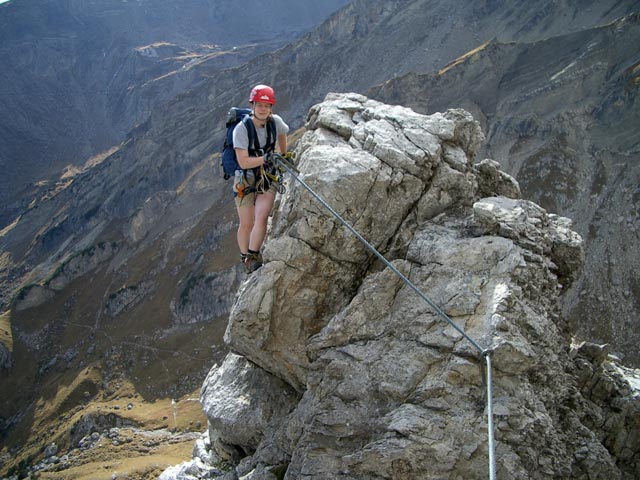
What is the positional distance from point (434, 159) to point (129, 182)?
393ft

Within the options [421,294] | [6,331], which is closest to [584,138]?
[421,294]

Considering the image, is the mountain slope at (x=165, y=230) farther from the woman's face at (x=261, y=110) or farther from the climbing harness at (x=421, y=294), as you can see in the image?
the woman's face at (x=261, y=110)

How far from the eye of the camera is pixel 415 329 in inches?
360

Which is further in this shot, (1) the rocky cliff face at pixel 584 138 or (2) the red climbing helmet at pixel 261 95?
(1) the rocky cliff face at pixel 584 138

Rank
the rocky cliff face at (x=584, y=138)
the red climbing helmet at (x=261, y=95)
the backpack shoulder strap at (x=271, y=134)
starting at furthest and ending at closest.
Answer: the rocky cliff face at (x=584, y=138) < the backpack shoulder strap at (x=271, y=134) < the red climbing helmet at (x=261, y=95)

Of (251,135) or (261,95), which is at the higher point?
(261,95)

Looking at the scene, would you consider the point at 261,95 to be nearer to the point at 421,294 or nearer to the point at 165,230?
the point at 421,294

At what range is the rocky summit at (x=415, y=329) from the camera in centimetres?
808

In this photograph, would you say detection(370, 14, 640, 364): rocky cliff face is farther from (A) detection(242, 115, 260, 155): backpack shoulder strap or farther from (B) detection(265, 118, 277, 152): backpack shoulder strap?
(A) detection(242, 115, 260, 155): backpack shoulder strap

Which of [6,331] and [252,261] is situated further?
[6,331]

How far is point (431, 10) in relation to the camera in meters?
104

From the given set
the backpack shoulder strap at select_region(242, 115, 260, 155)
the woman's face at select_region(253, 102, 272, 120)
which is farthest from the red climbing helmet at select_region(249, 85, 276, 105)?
the backpack shoulder strap at select_region(242, 115, 260, 155)

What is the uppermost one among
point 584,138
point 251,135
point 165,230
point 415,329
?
point 165,230

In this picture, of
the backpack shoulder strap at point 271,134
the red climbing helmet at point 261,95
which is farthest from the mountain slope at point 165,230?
the red climbing helmet at point 261,95
